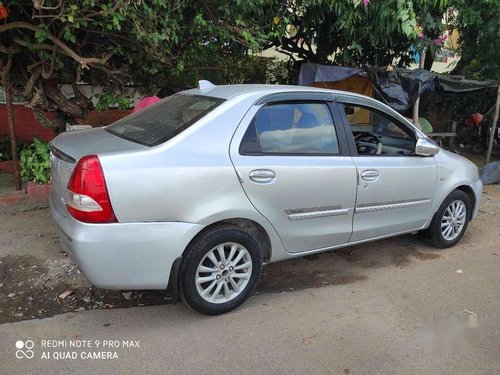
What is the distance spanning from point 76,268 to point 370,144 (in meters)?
3.00

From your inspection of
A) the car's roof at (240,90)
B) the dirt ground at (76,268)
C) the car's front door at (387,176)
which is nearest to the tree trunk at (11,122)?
the dirt ground at (76,268)

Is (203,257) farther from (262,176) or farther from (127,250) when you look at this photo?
(262,176)

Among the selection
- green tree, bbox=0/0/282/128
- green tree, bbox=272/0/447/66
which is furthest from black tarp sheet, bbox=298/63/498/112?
green tree, bbox=0/0/282/128

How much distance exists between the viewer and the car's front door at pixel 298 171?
132 inches

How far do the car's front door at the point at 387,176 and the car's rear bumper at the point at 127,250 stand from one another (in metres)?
1.61

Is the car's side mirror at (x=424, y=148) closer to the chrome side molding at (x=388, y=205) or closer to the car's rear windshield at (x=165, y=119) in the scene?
the chrome side molding at (x=388, y=205)

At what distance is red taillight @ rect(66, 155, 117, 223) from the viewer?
2.84 meters

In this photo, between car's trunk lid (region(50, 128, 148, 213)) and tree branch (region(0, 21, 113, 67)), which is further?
tree branch (region(0, 21, 113, 67))

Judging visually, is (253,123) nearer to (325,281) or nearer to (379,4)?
(325,281)

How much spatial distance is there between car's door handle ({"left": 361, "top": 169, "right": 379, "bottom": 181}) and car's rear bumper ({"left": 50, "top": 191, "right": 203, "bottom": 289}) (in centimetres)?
155

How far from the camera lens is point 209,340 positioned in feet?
10.1

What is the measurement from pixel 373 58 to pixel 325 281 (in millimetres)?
7378

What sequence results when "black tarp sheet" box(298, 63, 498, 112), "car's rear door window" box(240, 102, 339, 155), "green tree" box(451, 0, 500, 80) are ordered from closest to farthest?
"car's rear door window" box(240, 102, 339, 155) < "green tree" box(451, 0, 500, 80) < "black tarp sheet" box(298, 63, 498, 112)

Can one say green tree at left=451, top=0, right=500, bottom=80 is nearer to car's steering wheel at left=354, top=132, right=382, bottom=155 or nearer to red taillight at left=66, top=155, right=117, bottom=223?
car's steering wheel at left=354, top=132, right=382, bottom=155
